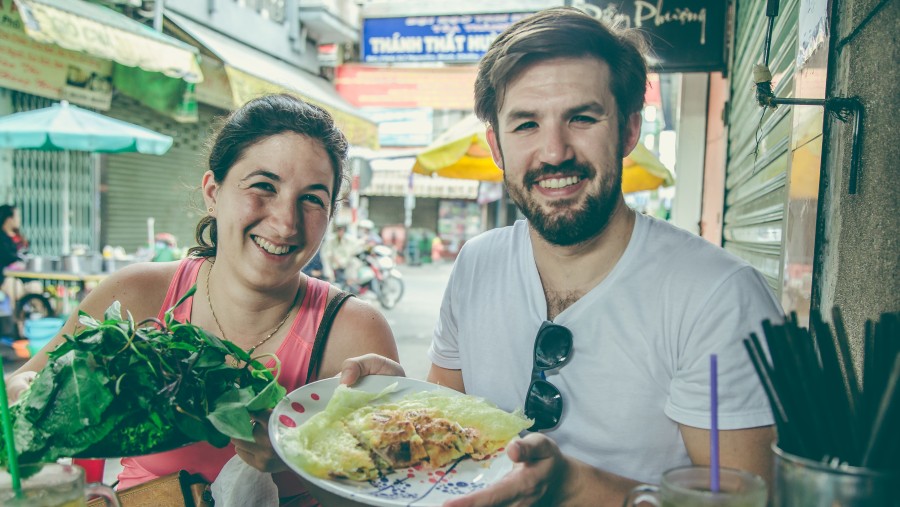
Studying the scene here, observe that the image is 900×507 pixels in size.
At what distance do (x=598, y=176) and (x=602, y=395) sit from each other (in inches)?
25.6

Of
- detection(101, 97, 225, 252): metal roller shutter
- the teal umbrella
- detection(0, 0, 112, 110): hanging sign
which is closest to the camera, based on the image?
the teal umbrella

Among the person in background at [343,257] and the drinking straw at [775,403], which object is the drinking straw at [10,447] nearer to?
the drinking straw at [775,403]

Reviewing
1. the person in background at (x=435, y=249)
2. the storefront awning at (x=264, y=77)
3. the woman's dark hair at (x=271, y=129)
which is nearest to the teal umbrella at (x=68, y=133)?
the storefront awning at (x=264, y=77)

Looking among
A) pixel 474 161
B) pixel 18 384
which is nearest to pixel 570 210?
pixel 18 384

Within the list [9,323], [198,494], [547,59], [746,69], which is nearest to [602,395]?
[547,59]

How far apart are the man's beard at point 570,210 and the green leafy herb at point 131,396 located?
3.00ft

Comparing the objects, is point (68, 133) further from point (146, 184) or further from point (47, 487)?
point (47, 487)

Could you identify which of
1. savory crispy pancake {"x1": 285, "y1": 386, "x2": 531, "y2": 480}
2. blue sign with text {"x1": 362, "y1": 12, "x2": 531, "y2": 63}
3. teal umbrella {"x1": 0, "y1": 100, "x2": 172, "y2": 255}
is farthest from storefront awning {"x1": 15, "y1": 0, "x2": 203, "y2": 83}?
savory crispy pancake {"x1": 285, "y1": 386, "x2": 531, "y2": 480}

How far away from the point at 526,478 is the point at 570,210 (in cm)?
86

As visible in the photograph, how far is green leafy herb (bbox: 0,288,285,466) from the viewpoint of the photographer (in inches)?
55.9

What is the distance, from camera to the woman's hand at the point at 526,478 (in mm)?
1292

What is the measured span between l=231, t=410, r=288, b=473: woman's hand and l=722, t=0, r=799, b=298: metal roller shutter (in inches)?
80.5

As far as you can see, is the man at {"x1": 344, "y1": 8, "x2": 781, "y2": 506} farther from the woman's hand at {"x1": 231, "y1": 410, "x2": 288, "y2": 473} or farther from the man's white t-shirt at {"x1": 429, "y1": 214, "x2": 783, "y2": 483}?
the woman's hand at {"x1": 231, "y1": 410, "x2": 288, "y2": 473}

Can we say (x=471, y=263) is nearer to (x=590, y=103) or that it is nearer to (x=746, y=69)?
(x=590, y=103)
